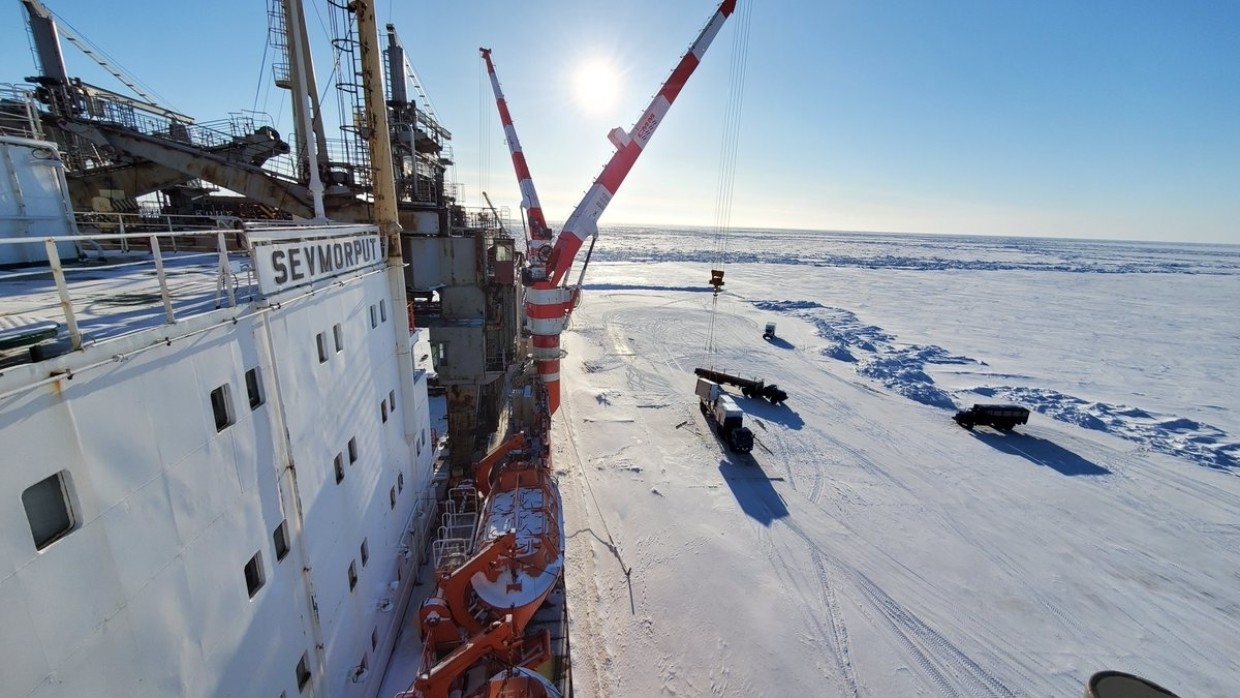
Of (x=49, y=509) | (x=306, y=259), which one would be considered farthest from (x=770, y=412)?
(x=49, y=509)

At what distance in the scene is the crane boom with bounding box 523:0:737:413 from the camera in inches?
733

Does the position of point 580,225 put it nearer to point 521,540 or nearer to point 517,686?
point 521,540

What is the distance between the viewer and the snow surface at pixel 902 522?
11719 millimetres

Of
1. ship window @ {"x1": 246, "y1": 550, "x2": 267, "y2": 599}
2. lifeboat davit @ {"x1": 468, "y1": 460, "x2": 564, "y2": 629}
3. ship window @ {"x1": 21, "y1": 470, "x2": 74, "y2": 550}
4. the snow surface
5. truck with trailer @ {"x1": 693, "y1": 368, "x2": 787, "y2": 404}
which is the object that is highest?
ship window @ {"x1": 21, "y1": 470, "x2": 74, "y2": 550}

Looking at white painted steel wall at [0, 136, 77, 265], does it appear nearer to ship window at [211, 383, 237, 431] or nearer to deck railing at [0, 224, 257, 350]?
deck railing at [0, 224, 257, 350]

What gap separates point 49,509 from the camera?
392cm

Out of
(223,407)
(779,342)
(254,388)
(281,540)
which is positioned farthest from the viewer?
(779,342)

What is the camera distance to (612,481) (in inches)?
742

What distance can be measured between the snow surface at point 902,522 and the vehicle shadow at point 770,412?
0.16 metres

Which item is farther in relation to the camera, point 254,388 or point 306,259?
point 306,259

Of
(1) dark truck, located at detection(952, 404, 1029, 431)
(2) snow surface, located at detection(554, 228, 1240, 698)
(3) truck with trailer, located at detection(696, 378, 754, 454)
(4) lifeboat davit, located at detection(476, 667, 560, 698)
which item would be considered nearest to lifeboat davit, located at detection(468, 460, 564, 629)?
(4) lifeboat davit, located at detection(476, 667, 560, 698)

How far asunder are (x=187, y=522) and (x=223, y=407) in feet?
4.60

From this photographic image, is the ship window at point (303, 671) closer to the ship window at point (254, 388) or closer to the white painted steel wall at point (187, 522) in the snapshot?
the white painted steel wall at point (187, 522)

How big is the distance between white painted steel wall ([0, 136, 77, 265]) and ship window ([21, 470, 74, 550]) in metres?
9.15
